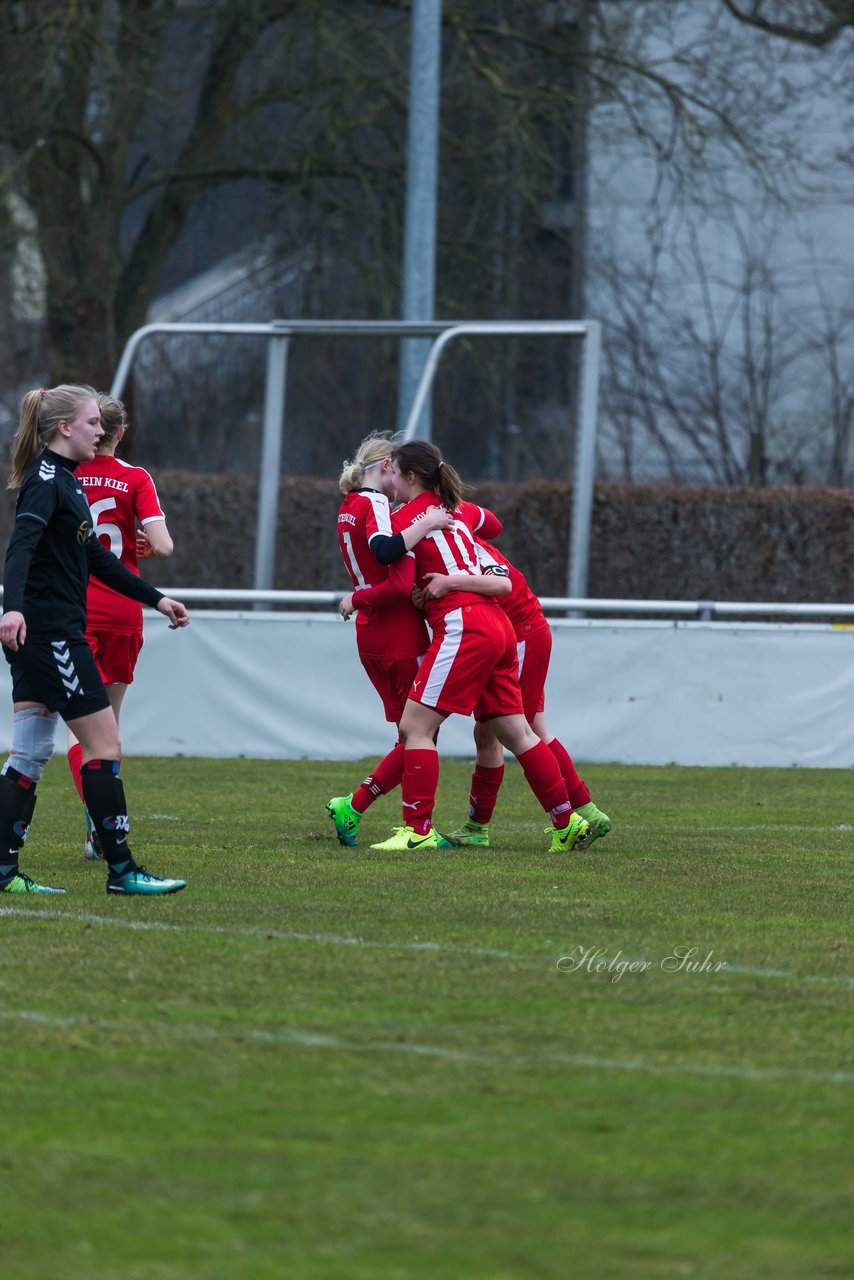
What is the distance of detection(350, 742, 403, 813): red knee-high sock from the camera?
A: 8180 millimetres

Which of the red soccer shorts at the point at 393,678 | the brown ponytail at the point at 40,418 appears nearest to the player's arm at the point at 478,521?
the red soccer shorts at the point at 393,678

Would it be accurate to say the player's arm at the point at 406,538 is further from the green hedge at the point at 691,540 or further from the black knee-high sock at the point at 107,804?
the green hedge at the point at 691,540

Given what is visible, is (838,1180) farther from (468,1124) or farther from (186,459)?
(186,459)

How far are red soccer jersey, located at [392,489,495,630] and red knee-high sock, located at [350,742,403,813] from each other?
24.6 inches

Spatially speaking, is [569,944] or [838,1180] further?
[569,944]

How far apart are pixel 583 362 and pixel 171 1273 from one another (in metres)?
12.7

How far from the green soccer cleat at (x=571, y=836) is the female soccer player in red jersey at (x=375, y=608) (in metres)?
0.73

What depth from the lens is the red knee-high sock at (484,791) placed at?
8.27 meters

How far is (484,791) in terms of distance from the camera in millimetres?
8305

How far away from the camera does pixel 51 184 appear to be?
778 inches

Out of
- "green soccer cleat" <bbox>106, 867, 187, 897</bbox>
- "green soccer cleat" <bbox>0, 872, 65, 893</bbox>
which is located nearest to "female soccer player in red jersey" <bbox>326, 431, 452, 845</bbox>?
"green soccer cleat" <bbox>106, 867, 187, 897</bbox>

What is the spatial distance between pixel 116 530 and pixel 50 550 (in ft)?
5.19

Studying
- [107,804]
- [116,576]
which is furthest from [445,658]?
[107,804]

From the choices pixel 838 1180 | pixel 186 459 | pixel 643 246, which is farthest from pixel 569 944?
pixel 643 246
